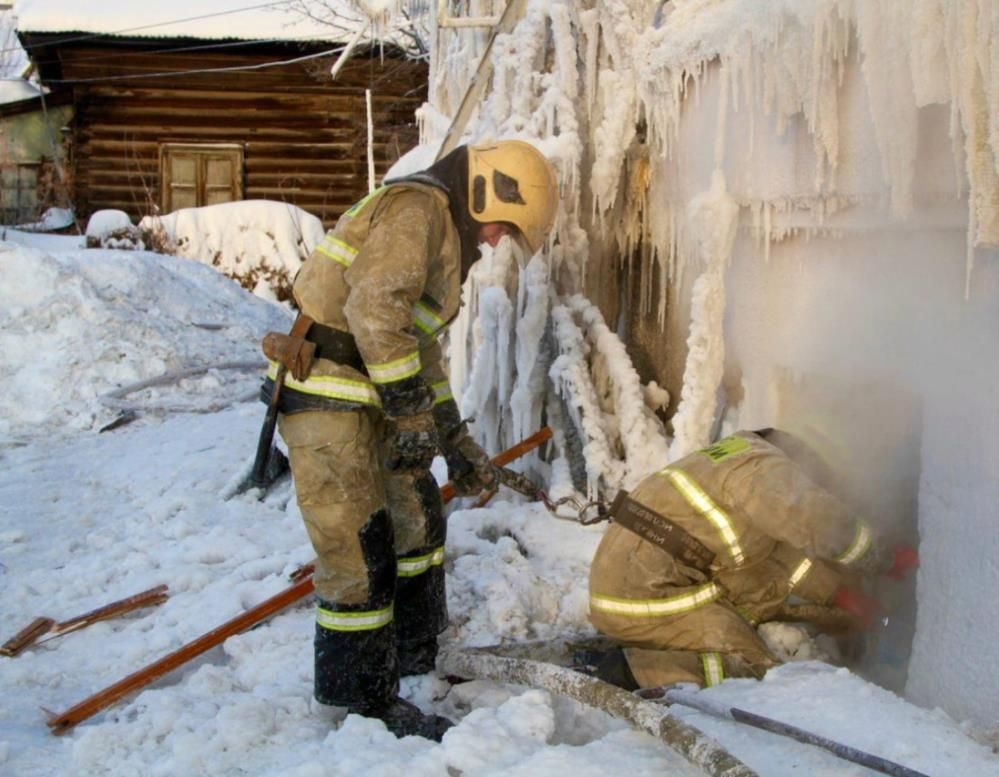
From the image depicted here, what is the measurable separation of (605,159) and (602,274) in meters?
0.68

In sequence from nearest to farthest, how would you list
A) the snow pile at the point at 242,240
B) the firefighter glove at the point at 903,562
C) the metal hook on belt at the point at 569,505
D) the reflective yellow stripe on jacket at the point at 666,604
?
1. the reflective yellow stripe on jacket at the point at 666,604
2. the firefighter glove at the point at 903,562
3. the metal hook on belt at the point at 569,505
4. the snow pile at the point at 242,240

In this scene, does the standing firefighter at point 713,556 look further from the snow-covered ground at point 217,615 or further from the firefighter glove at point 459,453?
the firefighter glove at point 459,453

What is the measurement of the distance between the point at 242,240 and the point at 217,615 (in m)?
12.0

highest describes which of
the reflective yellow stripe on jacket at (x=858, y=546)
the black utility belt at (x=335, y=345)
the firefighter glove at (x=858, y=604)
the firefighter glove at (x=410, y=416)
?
the black utility belt at (x=335, y=345)

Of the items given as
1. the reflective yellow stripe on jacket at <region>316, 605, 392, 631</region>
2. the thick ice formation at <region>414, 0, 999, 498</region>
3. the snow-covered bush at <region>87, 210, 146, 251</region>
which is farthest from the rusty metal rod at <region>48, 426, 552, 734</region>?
the snow-covered bush at <region>87, 210, 146, 251</region>

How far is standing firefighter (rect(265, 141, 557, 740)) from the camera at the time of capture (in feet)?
10.5

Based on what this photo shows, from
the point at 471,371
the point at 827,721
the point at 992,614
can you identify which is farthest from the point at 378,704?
the point at 471,371

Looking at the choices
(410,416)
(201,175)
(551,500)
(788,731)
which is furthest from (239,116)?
(788,731)

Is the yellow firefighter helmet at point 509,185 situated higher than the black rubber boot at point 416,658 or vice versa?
the yellow firefighter helmet at point 509,185

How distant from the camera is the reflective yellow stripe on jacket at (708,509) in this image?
3566 millimetres

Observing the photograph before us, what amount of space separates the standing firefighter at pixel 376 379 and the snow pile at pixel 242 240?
11910mm

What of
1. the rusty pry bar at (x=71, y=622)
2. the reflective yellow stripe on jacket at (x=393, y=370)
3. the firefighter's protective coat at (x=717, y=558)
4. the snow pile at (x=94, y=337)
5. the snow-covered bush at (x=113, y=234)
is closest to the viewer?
the reflective yellow stripe on jacket at (x=393, y=370)

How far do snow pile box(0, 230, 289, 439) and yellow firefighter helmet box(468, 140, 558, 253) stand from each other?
17.4 ft

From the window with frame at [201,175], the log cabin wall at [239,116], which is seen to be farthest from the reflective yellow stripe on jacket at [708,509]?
the window with frame at [201,175]
